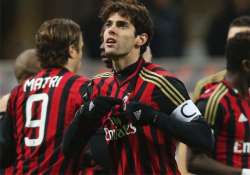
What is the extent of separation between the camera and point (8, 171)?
637 cm

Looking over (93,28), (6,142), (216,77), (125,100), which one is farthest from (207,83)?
(93,28)

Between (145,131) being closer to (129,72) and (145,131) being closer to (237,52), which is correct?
(129,72)

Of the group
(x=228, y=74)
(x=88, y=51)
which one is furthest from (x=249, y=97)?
(x=88, y=51)

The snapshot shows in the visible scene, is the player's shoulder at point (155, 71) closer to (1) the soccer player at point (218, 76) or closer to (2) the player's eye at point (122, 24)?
(2) the player's eye at point (122, 24)

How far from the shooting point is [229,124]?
6.21 m

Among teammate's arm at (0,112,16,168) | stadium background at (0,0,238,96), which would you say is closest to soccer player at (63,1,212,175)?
teammate's arm at (0,112,16,168)

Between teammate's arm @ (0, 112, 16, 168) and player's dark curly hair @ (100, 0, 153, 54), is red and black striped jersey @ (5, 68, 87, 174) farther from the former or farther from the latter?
player's dark curly hair @ (100, 0, 153, 54)

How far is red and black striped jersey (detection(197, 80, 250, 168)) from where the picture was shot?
20.3ft

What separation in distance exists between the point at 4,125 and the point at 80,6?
899 cm

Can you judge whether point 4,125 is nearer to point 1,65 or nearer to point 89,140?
point 89,140

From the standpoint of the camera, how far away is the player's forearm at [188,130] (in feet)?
17.7

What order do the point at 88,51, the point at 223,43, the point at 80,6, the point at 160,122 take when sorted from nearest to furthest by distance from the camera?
1. the point at 160,122
2. the point at 223,43
3. the point at 88,51
4. the point at 80,6

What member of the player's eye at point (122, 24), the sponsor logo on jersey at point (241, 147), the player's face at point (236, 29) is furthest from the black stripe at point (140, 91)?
the player's face at point (236, 29)

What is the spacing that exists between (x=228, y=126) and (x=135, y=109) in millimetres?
1031
